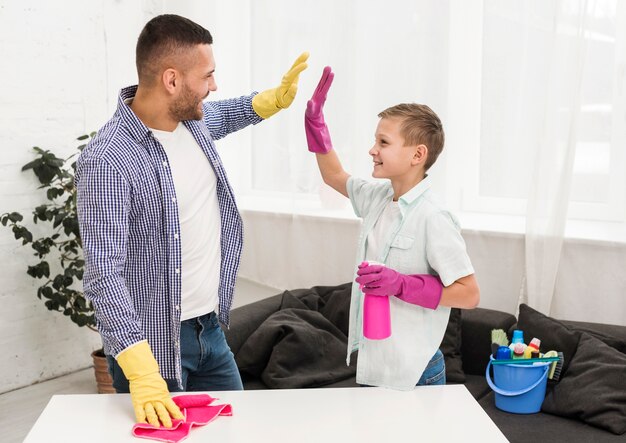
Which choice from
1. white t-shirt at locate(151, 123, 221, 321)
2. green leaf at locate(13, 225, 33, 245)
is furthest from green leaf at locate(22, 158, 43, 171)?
white t-shirt at locate(151, 123, 221, 321)

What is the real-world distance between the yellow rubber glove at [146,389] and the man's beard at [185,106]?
0.58 meters

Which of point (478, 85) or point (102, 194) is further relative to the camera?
point (478, 85)

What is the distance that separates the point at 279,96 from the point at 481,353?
4.77ft

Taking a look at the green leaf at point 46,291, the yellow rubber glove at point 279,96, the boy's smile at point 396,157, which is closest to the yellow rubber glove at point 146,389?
the boy's smile at point 396,157

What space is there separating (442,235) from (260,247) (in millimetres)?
2249

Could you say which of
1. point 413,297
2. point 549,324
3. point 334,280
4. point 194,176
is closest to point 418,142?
point 413,297

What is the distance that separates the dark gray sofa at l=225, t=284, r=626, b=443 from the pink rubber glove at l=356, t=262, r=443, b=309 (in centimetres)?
93

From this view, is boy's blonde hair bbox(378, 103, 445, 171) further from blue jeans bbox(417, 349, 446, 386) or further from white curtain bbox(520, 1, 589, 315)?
white curtain bbox(520, 1, 589, 315)

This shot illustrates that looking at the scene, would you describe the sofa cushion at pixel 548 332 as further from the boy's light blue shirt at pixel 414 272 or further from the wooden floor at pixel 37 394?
the wooden floor at pixel 37 394

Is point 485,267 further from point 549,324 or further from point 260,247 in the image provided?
point 260,247

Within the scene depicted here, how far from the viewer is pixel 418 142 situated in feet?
6.10

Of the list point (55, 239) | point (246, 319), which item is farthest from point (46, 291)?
point (246, 319)

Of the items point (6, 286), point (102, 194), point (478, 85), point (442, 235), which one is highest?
point (478, 85)

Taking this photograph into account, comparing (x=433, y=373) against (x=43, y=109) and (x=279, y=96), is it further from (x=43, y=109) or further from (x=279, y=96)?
(x=43, y=109)
